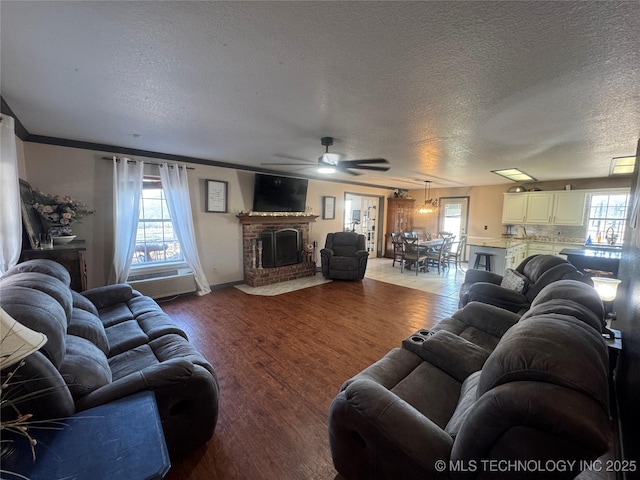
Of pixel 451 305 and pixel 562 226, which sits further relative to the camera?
pixel 562 226

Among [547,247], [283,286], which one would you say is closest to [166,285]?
[283,286]

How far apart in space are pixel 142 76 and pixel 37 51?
1.64 feet

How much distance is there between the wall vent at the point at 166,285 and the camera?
4.09 metres

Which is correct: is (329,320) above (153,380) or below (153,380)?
below

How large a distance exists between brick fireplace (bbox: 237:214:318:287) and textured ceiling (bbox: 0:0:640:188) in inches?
94.8

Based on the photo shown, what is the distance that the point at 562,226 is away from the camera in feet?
20.8

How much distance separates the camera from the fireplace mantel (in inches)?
204

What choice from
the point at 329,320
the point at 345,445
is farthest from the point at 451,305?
the point at 345,445

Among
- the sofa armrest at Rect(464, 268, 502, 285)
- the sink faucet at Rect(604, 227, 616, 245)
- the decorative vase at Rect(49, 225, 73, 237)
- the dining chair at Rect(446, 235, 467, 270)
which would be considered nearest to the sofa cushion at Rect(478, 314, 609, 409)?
the sofa armrest at Rect(464, 268, 502, 285)

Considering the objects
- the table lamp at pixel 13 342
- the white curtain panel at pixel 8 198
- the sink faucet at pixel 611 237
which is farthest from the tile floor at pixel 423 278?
the white curtain panel at pixel 8 198

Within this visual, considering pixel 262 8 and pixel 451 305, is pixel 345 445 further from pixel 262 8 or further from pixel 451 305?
pixel 451 305

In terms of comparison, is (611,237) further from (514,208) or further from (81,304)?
(81,304)

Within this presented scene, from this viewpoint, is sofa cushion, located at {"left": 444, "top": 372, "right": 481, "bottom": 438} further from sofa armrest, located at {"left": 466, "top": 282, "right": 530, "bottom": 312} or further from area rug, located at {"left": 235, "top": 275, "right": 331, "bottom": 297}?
area rug, located at {"left": 235, "top": 275, "right": 331, "bottom": 297}

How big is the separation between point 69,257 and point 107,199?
1.35m
